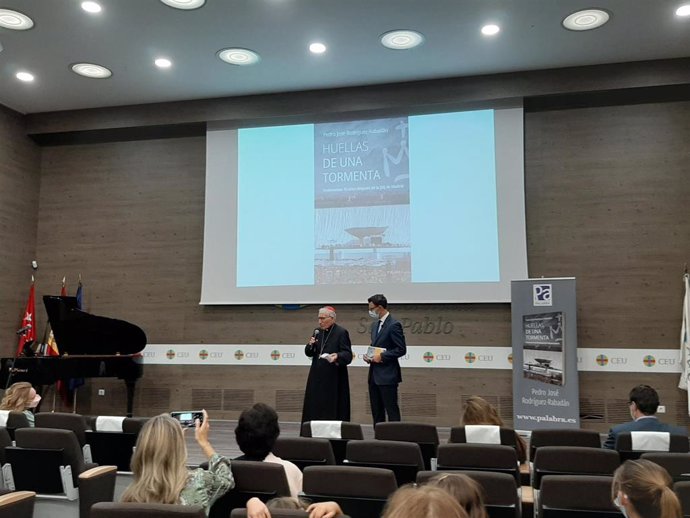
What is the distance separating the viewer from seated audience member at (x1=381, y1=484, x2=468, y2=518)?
3.51 feet

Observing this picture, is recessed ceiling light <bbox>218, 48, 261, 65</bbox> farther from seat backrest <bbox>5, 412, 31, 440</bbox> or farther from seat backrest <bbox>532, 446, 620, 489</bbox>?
seat backrest <bbox>532, 446, 620, 489</bbox>

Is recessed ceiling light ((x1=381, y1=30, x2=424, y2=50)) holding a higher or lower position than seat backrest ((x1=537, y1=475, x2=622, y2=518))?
higher

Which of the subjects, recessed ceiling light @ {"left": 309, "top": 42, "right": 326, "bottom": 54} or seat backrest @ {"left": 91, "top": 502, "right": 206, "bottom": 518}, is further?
recessed ceiling light @ {"left": 309, "top": 42, "right": 326, "bottom": 54}

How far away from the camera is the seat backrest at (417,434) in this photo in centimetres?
372

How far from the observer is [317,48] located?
7398 millimetres

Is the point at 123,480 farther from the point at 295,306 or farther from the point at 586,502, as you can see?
the point at 295,306

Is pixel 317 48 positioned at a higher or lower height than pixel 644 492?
higher

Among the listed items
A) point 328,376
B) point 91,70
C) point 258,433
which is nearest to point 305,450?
point 258,433

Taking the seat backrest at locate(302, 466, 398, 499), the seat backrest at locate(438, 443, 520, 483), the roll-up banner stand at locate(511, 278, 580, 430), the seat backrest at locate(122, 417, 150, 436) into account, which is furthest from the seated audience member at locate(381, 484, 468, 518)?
the roll-up banner stand at locate(511, 278, 580, 430)

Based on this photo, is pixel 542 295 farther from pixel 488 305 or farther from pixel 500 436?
pixel 500 436

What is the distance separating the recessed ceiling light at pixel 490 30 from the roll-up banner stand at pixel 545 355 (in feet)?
9.74

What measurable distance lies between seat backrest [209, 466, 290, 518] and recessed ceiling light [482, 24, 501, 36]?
5962 millimetres

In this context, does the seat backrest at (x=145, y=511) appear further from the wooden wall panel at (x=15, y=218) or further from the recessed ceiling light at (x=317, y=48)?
the wooden wall panel at (x=15, y=218)

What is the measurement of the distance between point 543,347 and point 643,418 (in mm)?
3189
